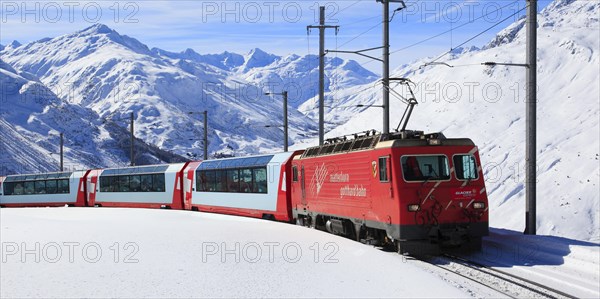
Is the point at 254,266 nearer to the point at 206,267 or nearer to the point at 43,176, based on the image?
the point at 206,267

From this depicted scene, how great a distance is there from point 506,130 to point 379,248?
36370 millimetres

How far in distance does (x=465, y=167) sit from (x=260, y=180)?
14.7 m

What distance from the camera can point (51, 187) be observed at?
53781 millimetres

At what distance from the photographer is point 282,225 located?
26.7 m

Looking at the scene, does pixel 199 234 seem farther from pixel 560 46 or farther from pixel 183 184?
pixel 560 46

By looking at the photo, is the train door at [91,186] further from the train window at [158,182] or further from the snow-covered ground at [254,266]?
the snow-covered ground at [254,266]

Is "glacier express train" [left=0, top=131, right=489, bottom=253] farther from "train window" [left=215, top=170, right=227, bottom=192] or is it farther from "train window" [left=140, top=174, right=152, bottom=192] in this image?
"train window" [left=140, top=174, right=152, bottom=192]

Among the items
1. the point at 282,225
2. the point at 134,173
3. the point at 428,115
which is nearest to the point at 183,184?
the point at 134,173

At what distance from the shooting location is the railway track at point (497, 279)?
11805 mm

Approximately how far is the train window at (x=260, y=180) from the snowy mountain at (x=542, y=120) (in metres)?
8.08

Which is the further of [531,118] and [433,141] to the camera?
[531,118]

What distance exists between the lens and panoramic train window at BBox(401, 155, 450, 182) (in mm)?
16562

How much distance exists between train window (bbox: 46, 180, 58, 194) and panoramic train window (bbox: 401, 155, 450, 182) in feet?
141

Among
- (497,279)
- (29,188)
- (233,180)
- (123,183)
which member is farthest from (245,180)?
(29,188)
